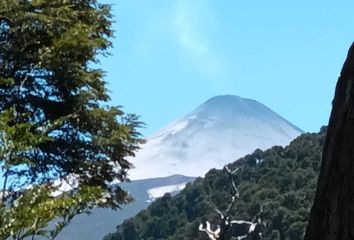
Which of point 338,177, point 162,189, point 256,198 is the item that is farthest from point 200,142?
point 338,177

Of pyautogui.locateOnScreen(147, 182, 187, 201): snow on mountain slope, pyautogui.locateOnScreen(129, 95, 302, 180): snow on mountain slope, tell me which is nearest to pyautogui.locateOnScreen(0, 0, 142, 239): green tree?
pyautogui.locateOnScreen(147, 182, 187, 201): snow on mountain slope

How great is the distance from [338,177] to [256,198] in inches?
1285

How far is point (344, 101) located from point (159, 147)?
17050 cm

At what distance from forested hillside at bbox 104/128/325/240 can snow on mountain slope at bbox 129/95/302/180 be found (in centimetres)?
11205

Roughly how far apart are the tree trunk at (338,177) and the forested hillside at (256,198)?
25774mm

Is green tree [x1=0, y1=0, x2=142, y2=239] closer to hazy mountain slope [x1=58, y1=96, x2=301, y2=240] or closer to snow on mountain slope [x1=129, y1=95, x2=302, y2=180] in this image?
hazy mountain slope [x1=58, y1=96, x2=301, y2=240]

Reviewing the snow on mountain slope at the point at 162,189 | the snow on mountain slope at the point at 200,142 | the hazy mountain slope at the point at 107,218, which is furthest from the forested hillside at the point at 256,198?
the snow on mountain slope at the point at 200,142

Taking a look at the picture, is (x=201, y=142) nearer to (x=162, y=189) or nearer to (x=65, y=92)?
(x=162, y=189)

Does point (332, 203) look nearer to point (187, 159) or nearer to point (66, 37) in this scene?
point (66, 37)

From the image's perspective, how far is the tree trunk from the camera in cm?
204

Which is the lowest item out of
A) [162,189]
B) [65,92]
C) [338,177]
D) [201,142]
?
[338,177]

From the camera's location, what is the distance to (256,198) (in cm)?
3447

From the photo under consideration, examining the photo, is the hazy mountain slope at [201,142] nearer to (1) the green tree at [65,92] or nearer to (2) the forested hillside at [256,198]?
(2) the forested hillside at [256,198]

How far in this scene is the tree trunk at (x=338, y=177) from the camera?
2035 mm
